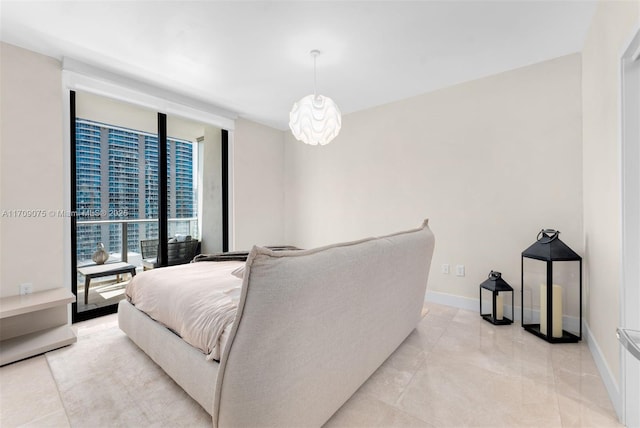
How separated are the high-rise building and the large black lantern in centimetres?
385

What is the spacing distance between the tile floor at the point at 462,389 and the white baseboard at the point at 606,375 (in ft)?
0.12

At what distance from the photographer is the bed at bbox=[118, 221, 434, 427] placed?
0.98 meters

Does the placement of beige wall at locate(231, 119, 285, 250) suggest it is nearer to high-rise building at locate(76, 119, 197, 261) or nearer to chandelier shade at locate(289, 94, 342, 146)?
high-rise building at locate(76, 119, 197, 261)

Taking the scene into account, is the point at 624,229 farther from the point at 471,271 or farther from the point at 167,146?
the point at 167,146

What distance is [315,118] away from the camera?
225 centimetres

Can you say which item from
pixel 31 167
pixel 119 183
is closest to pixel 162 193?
pixel 119 183

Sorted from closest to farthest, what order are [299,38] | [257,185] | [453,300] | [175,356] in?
[175,356], [299,38], [453,300], [257,185]

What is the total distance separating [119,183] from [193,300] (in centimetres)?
A: 228

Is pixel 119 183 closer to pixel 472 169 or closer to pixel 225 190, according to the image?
pixel 225 190

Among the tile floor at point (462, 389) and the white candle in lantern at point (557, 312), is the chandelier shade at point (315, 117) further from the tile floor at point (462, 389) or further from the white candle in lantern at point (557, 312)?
the white candle in lantern at point (557, 312)

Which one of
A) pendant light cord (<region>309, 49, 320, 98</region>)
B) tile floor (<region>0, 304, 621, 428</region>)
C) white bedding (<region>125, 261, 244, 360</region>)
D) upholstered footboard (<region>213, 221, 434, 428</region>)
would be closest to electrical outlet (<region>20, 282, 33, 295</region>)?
tile floor (<region>0, 304, 621, 428</region>)

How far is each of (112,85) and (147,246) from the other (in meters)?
1.77

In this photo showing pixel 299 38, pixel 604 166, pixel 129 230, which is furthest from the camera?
pixel 129 230

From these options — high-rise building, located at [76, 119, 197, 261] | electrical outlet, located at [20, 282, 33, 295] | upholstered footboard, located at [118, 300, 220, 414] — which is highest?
high-rise building, located at [76, 119, 197, 261]
